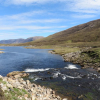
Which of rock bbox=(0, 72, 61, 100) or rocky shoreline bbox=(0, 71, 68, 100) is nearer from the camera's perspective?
rocky shoreline bbox=(0, 71, 68, 100)

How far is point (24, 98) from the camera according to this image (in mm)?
15695

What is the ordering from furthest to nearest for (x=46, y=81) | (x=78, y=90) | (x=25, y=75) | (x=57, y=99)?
1. (x=25, y=75)
2. (x=46, y=81)
3. (x=78, y=90)
4. (x=57, y=99)

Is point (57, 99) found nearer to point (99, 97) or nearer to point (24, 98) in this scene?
point (24, 98)

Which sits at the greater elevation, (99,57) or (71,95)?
(99,57)

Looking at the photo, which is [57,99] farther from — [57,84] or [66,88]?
[57,84]

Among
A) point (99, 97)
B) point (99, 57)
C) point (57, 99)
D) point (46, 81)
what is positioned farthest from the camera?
point (99, 57)

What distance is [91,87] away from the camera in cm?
2809

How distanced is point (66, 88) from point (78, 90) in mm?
2956

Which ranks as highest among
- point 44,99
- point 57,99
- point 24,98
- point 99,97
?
point 24,98

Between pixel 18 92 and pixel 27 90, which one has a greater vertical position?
pixel 18 92

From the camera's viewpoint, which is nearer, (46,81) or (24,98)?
(24,98)

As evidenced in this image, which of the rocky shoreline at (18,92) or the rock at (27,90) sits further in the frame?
Result: the rock at (27,90)

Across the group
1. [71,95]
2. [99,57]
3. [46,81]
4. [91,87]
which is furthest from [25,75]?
[99,57]

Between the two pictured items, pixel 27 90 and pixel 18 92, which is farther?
pixel 27 90
